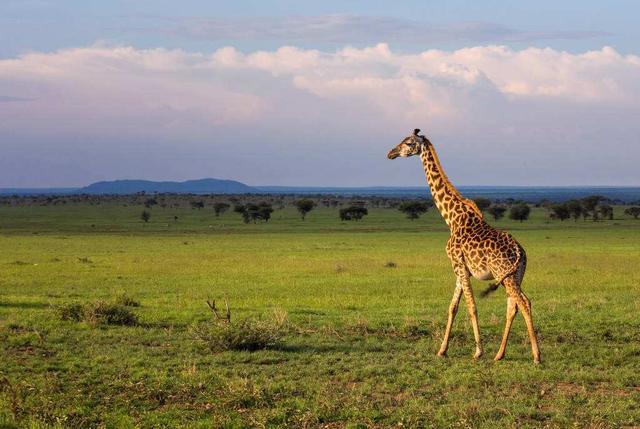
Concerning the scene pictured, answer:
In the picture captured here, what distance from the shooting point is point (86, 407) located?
9.27 metres

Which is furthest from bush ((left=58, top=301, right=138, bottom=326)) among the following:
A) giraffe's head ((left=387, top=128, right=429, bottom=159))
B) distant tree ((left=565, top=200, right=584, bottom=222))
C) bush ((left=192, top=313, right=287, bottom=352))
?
distant tree ((left=565, top=200, right=584, bottom=222))

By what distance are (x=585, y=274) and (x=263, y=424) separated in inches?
903

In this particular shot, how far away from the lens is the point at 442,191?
43.3 feet

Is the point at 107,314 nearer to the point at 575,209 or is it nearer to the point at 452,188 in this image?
the point at 452,188

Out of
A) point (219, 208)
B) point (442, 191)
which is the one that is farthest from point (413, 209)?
point (442, 191)

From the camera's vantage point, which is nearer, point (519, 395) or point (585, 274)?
point (519, 395)

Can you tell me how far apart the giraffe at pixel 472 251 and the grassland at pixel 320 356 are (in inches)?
24.8

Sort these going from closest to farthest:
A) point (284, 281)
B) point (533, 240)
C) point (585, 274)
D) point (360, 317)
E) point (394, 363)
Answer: point (394, 363) → point (360, 317) → point (284, 281) → point (585, 274) → point (533, 240)

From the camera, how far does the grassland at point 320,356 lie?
906 centimetres

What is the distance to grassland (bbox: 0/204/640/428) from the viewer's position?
9.06 metres

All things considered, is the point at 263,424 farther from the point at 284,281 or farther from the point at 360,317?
the point at 284,281

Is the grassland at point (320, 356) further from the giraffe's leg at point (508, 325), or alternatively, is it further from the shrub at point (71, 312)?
the shrub at point (71, 312)

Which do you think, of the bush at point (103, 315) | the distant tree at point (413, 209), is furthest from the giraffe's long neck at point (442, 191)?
the distant tree at point (413, 209)

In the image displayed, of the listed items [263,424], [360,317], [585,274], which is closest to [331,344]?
[360,317]
